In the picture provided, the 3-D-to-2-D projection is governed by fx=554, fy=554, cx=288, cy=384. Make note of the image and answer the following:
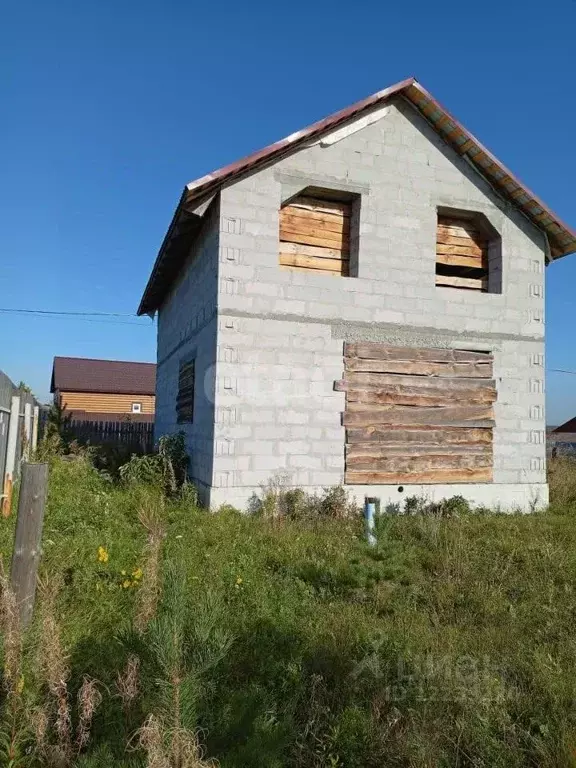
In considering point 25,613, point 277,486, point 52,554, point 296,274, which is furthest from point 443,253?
point 25,613

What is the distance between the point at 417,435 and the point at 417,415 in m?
0.33

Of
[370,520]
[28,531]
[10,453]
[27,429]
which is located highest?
[27,429]

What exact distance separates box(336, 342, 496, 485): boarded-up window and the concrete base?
0.40ft

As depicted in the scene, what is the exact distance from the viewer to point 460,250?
9.97m

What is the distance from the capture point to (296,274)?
8547 millimetres

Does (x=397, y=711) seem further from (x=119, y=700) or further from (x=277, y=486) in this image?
(x=277, y=486)

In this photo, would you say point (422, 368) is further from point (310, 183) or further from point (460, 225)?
point (310, 183)

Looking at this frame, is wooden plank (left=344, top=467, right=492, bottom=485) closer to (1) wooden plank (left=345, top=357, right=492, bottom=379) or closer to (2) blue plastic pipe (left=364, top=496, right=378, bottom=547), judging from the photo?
(2) blue plastic pipe (left=364, top=496, right=378, bottom=547)

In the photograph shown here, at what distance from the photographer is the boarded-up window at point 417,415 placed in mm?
8711

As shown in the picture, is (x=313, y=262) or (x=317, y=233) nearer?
(x=313, y=262)

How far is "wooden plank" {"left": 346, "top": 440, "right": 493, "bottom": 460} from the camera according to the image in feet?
28.3

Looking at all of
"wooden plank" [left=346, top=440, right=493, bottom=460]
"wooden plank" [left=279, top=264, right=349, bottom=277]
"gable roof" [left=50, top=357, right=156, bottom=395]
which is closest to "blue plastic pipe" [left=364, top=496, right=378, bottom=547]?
"wooden plank" [left=346, top=440, right=493, bottom=460]

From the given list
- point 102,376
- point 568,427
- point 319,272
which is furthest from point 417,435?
point 102,376

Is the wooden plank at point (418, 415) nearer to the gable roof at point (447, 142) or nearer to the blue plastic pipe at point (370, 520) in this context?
the blue plastic pipe at point (370, 520)
